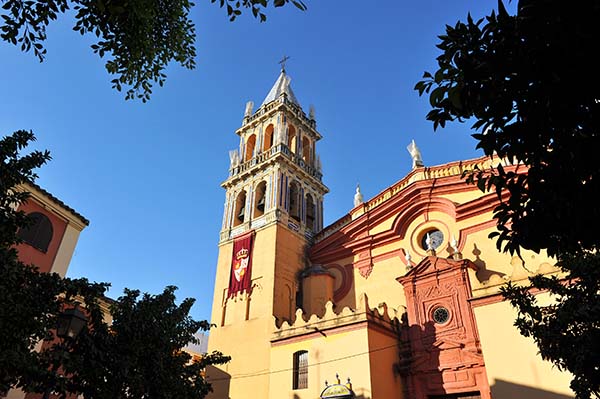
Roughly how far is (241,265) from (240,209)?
188 inches

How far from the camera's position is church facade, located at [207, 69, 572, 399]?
15672 millimetres

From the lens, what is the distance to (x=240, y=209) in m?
27.0

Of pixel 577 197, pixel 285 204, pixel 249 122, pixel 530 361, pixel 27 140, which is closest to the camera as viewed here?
pixel 577 197

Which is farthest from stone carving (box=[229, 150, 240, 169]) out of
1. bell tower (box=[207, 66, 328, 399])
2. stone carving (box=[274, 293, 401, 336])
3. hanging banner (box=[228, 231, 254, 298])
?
stone carving (box=[274, 293, 401, 336])

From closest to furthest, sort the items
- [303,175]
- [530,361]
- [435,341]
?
1. [530,361]
2. [435,341]
3. [303,175]

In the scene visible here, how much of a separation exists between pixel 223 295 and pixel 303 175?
363 inches

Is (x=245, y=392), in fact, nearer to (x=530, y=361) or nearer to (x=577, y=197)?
(x=530, y=361)

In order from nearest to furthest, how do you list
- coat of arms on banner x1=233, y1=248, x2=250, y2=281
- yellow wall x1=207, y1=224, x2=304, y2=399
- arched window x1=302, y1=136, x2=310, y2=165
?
yellow wall x1=207, y1=224, x2=304, y2=399
coat of arms on banner x1=233, y1=248, x2=250, y2=281
arched window x1=302, y1=136, x2=310, y2=165

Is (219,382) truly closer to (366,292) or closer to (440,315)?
(366,292)

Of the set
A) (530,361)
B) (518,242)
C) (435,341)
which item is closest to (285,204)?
(435,341)

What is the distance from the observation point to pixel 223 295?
23188 millimetres

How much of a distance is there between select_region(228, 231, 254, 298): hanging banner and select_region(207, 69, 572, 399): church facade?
0.23 feet

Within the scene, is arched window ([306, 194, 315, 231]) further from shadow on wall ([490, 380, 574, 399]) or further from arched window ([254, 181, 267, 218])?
shadow on wall ([490, 380, 574, 399])

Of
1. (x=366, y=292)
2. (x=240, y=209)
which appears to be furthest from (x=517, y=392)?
(x=240, y=209)
